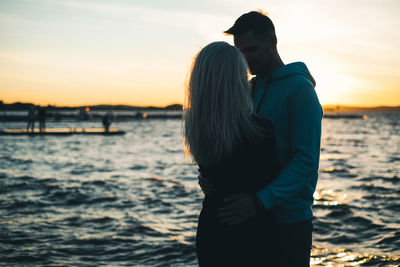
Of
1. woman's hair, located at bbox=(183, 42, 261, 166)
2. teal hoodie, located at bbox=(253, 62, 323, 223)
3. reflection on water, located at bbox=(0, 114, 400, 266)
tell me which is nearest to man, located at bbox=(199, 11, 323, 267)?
teal hoodie, located at bbox=(253, 62, 323, 223)

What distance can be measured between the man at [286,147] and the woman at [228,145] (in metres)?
0.07

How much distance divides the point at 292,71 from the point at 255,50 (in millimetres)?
308

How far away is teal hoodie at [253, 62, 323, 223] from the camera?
6.23 ft

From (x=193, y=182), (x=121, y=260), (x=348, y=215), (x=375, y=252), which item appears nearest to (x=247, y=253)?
(x=121, y=260)

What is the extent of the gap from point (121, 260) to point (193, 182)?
24.7ft

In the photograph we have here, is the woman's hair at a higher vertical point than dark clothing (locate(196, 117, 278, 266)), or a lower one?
higher

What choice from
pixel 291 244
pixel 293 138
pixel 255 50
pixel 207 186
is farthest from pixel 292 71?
pixel 291 244

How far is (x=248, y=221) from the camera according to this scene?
1869 millimetres

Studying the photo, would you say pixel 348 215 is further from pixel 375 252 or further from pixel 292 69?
pixel 292 69

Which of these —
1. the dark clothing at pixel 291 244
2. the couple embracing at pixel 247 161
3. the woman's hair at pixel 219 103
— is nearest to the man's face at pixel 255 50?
the couple embracing at pixel 247 161

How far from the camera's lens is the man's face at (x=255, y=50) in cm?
229

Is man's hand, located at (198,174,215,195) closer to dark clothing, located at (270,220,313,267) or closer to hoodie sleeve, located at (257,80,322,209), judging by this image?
hoodie sleeve, located at (257,80,322,209)

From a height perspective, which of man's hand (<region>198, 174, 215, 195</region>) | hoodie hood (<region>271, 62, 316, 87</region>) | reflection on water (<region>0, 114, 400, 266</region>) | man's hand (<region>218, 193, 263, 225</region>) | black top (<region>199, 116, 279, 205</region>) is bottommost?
reflection on water (<region>0, 114, 400, 266</region>)

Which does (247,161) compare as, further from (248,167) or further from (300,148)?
(300,148)
